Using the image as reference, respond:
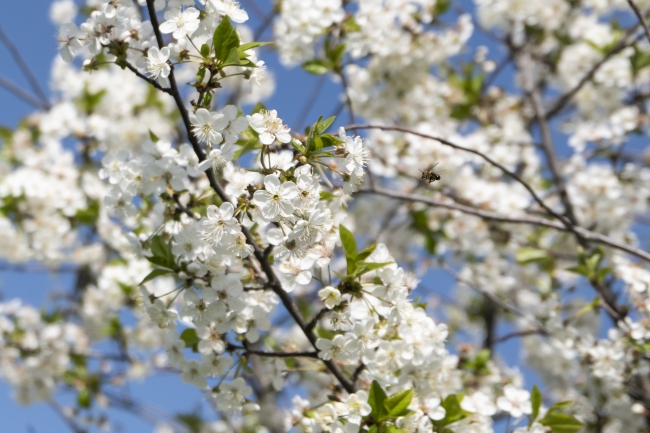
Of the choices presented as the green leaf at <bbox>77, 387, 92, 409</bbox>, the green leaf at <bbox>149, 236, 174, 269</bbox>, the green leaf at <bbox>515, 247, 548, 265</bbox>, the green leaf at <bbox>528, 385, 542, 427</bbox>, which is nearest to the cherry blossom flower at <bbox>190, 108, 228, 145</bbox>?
the green leaf at <bbox>149, 236, 174, 269</bbox>

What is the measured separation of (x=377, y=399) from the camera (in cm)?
196

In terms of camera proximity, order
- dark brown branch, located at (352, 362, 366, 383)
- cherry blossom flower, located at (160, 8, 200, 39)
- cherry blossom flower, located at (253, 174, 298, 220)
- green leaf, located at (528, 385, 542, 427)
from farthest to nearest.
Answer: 1. green leaf, located at (528, 385, 542, 427)
2. dark brown branch, located at (352, 362, 366, 383)
3. cherry blossom flower, located at (160, 8, 200, 39)
4. cherry blossom flower, located at (253, 174, 298, 220)

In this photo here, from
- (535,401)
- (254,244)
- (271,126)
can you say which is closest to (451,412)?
(535,401)

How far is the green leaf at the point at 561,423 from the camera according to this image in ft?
7.70

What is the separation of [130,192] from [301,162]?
0.76 metres

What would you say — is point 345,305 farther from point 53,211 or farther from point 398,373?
point 53,211

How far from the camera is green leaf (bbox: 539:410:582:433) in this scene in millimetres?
2346

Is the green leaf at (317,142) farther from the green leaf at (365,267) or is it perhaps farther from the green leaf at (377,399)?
the green leaf at (377,399)

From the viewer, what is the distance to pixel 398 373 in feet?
7.36

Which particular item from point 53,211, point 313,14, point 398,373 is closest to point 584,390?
point 398,373

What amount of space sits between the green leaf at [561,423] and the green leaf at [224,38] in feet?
6.07

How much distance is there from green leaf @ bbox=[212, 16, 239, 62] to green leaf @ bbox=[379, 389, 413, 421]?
1.21 m

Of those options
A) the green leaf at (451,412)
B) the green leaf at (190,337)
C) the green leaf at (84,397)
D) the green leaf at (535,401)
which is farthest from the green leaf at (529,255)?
the green leaf at (84,397)

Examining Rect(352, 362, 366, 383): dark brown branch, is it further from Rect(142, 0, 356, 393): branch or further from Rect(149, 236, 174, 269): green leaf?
Rect(149, 236, 174, 269): green leaf
